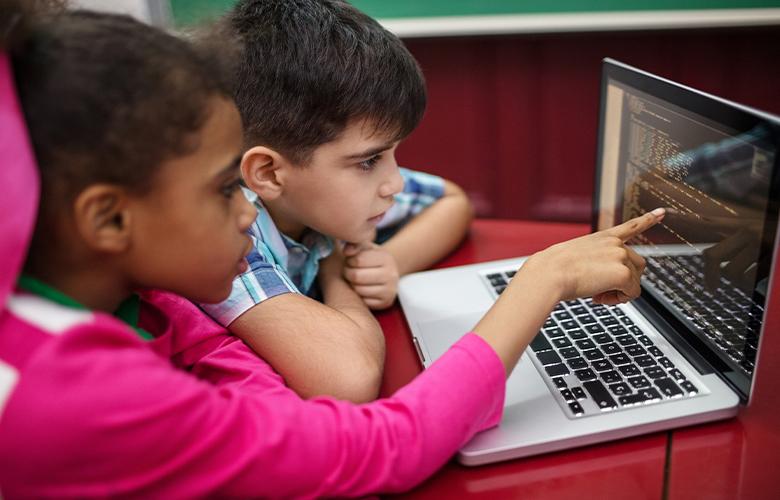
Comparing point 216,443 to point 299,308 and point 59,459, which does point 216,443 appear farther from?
point 299,308

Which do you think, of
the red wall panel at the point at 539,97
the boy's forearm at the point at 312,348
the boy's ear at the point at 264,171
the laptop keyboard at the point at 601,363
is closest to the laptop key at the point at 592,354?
the laptop keyboard at the point at 601,363

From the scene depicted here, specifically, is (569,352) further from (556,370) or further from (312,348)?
(312,348)

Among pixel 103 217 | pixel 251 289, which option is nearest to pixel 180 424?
pixel 103 217

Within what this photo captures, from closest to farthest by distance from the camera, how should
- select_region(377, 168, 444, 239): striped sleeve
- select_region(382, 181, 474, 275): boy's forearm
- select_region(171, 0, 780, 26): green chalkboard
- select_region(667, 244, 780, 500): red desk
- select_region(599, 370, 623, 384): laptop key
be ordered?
1. select_region(667, 244, 780, 500): red desk
2. select_region(599, 370, 623, 384): laptop key
3. select_region(382, 181, 474, 275): boy's forearm
4. select_region(377, 168, 444, 239): striped sleeve
5. select_region(171, 0, 780, 26): green chalkboard

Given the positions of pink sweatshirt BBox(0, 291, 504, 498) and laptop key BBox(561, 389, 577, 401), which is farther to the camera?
laptop key BBox(561, 389, 577, 401)

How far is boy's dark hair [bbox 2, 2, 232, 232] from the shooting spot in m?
0.54

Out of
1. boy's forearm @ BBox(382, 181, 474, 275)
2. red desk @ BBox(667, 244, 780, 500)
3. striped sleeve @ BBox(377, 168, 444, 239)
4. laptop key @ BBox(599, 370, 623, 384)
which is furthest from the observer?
striped sleeve @ BBox(377, 168, 444, 239)

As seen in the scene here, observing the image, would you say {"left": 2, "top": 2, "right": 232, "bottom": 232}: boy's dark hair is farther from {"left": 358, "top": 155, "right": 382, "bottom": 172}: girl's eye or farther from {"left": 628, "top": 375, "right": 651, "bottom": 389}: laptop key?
{"left": 628, "top": 375, "right": 651, "bottom": 389}: laptop key

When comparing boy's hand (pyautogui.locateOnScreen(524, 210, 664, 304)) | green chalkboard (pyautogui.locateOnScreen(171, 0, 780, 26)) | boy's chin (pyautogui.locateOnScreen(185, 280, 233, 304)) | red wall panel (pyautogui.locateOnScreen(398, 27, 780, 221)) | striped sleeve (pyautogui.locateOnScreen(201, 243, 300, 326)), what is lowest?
red wall panel (pyautogui.locateOnScreen(398, 27, 780, 221))

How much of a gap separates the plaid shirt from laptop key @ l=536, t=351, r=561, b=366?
297 millimetres

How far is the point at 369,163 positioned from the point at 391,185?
4 centimetres

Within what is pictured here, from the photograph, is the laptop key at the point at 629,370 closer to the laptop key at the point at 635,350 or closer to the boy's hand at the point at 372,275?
the laptop key at the point at 635,350

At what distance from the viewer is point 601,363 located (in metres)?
0.76

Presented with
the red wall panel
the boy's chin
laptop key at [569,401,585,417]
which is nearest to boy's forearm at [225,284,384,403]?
the boy's chin
